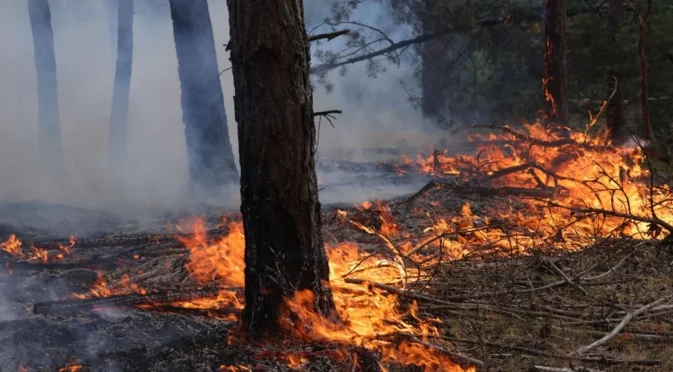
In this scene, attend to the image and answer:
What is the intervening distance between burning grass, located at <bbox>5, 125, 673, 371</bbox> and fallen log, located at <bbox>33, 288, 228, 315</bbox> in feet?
0.07

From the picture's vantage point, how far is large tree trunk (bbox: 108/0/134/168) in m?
15.9

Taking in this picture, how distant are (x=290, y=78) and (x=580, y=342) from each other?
7.92ft

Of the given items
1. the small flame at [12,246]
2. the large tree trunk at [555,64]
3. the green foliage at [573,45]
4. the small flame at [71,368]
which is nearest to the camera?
the small flame at [71,368]

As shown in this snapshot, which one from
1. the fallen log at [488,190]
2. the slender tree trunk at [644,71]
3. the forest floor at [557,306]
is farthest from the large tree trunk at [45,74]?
the slender tree trunk at [644,71]

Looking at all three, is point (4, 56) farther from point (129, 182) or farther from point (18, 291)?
point (18, 291)

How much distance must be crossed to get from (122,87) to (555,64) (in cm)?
1032

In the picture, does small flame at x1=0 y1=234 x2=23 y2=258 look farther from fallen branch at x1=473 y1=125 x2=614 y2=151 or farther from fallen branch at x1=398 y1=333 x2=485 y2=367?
fallen branch at x1=473 y1=125 x2=614 y2=151

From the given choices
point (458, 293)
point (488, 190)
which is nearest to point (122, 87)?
point (488, 190)

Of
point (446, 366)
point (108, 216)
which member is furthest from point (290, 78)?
point (108, 216)

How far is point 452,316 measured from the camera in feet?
15.1

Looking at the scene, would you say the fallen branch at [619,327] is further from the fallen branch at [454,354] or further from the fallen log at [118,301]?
the fallen log at [118,301]

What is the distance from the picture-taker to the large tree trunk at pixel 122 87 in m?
15.9

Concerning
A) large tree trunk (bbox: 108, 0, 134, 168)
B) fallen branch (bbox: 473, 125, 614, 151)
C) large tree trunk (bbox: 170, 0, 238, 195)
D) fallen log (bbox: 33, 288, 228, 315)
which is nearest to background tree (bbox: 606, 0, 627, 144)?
fallen branch (bbox: 473, 125, 614, 151)

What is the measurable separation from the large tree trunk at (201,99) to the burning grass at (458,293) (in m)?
3.35
